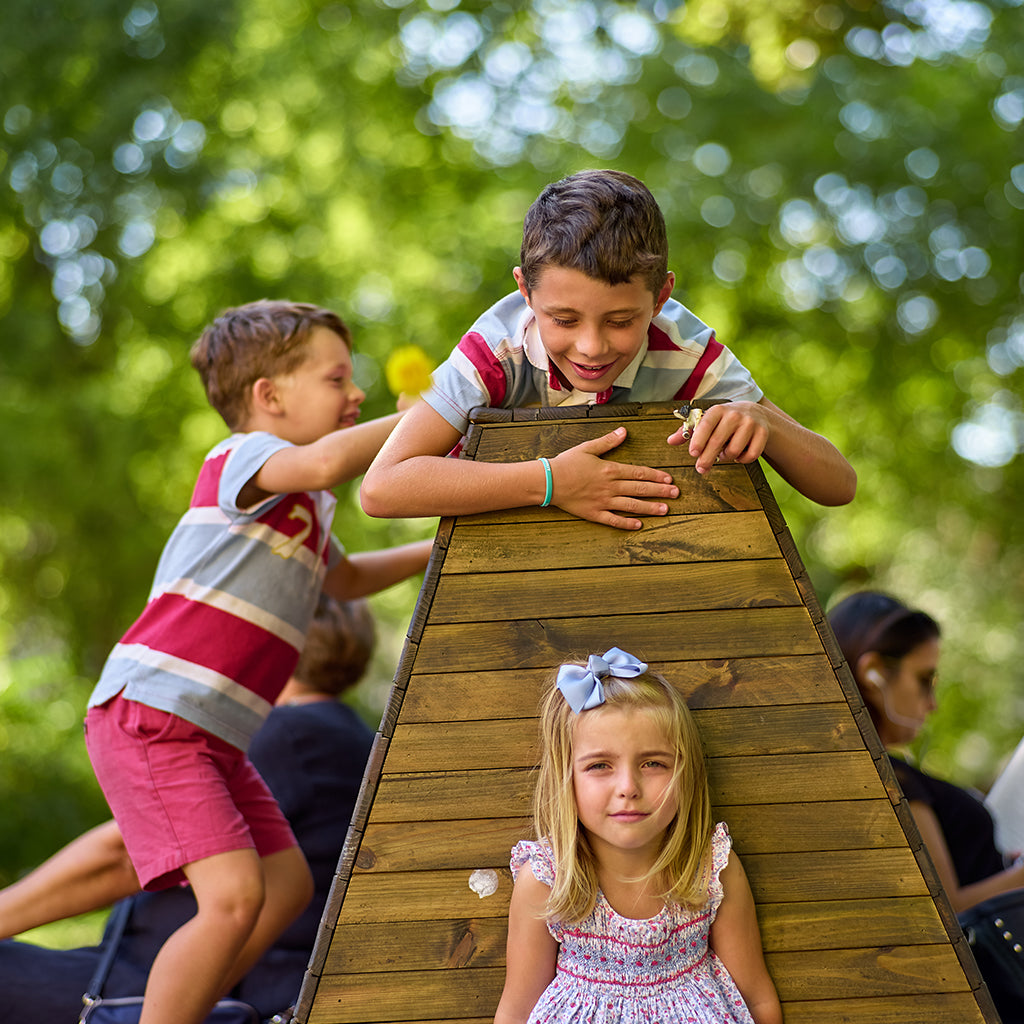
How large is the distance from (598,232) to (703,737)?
95 cm

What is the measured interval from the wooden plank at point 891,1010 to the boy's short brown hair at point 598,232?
1326 mm

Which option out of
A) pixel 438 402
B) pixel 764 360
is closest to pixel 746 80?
pixel 764 360

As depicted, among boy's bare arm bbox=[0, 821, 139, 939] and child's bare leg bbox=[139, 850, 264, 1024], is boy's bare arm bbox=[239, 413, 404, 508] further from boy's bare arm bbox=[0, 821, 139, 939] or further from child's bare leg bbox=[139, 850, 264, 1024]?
boy's bare arm bbox=[0, 821, 139, 939]

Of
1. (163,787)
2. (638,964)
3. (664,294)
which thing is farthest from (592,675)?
(163,787)

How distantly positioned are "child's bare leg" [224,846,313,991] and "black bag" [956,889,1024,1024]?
5.20ft

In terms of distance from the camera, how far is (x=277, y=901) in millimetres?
2609

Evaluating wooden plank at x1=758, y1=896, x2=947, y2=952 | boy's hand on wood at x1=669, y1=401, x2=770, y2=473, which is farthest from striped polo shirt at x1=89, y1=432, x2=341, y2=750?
wooden plank at x1=758, y1=896, x2=947, y2=952

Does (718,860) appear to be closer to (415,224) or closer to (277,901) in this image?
(277,901)

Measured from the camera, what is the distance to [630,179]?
7.00ft

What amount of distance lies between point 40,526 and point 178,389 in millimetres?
1757

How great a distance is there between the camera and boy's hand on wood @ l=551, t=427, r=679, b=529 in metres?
2.02

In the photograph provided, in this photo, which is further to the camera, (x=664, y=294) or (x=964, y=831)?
Result: (x=964, y=831)

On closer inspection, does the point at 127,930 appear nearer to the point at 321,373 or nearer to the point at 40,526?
the point at 321,373

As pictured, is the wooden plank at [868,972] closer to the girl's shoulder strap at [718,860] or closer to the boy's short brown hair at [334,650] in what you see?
the girl's shoulder strap at [718,860]
